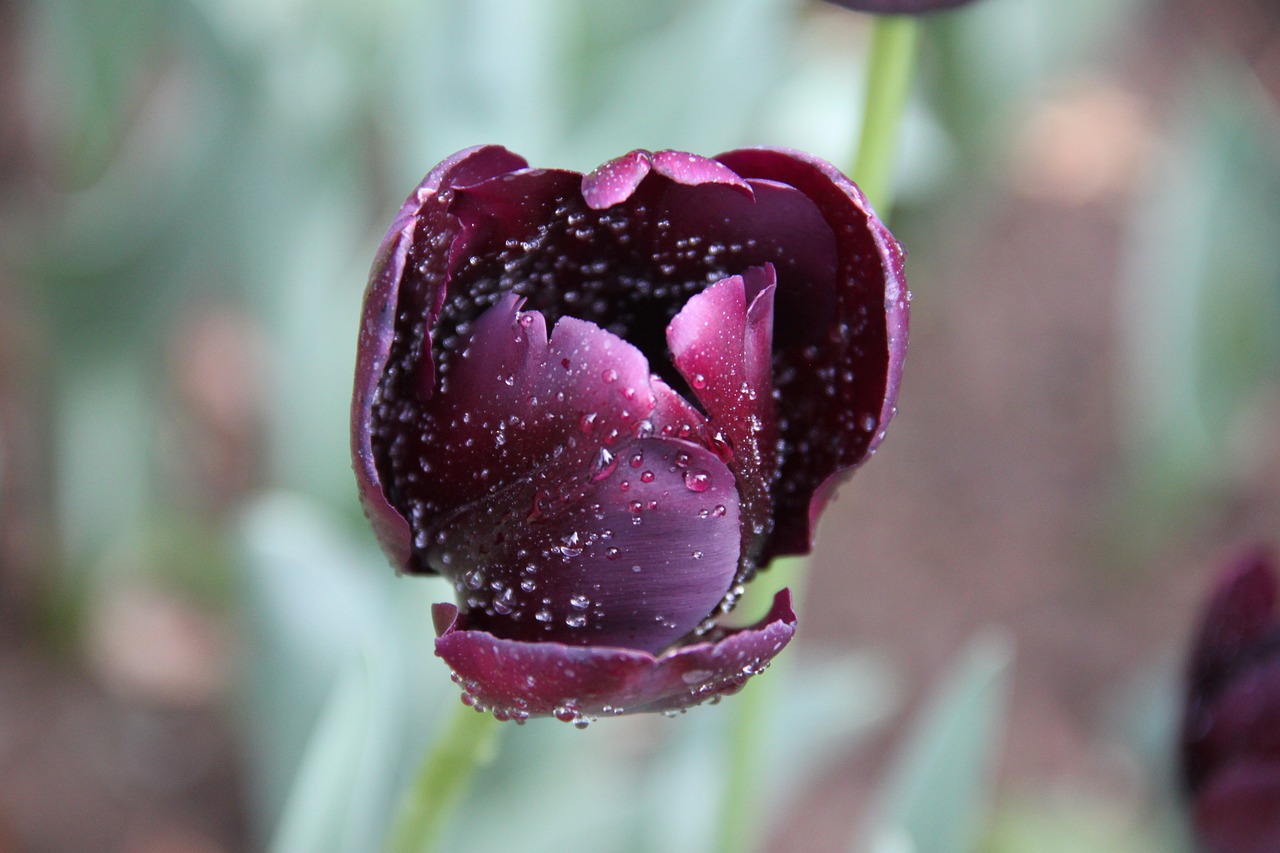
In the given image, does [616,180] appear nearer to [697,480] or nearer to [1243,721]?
[697,480]

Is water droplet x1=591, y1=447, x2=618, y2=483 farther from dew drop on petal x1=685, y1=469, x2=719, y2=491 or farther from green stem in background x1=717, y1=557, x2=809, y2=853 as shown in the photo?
green stem in background x1=717, y1=557, x2=809, y2=853

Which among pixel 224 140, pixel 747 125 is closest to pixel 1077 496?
pixel 747 125

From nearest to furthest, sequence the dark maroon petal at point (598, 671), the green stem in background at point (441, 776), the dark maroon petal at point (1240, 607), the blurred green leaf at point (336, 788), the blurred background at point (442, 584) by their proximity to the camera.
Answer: the dark maroon petal at point (598, 671) → the green stem in background at point (441, 776) → the blurred green leaf at point (336, 788) → the dark maroon petal at point (1240, 607) → the blurred background at point (442, 584)

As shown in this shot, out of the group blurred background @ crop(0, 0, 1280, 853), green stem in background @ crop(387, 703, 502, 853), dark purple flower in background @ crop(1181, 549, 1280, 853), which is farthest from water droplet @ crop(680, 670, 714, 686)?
dark purple flower in background @ crop(1181, 549, 1280, 853)

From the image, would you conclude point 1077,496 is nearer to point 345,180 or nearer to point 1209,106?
point 1209,106

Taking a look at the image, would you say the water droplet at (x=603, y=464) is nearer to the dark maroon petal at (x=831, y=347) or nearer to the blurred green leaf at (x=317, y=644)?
the dark maroon petal at (x=831, y=347)

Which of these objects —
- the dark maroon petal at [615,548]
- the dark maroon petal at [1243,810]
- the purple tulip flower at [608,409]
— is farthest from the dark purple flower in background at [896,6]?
the dark maroon petal at [1243,810]

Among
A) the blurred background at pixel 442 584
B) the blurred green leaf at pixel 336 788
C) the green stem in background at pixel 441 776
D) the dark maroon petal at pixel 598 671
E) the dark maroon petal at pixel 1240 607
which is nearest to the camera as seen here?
the dark maroon petal at pixel 598 671
